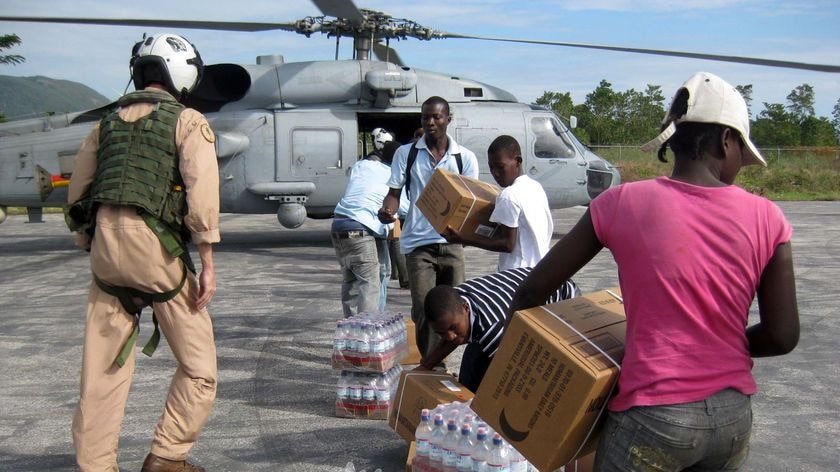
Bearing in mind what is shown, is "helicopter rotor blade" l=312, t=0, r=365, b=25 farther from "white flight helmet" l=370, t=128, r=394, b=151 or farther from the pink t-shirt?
the pink t-shirt

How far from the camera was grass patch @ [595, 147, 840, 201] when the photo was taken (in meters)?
30.2

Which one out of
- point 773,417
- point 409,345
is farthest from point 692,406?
point 409,345

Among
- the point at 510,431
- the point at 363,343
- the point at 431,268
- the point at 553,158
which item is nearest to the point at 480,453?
the point at 510,431

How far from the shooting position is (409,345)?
625 cm

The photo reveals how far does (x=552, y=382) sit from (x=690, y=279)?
498mm

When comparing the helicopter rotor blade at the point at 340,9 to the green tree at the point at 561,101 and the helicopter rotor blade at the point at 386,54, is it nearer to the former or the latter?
the helicopter rotor blade at the point at 386,54

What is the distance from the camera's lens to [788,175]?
104ft

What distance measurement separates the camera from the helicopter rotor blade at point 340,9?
11219mm

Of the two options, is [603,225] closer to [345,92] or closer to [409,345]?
[409,345]

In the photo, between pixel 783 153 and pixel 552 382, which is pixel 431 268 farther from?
pixel 783 153

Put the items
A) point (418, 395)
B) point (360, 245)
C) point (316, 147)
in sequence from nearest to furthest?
1. point (418, 395)
2. point (360, 245)
3. point (316, 147)

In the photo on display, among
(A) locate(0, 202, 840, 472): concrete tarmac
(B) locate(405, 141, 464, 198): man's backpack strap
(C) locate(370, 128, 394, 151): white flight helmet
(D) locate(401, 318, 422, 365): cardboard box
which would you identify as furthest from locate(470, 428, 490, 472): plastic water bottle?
(C) locate(370, 128, 394, 151): white flight helmet

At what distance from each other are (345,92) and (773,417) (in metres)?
9.84

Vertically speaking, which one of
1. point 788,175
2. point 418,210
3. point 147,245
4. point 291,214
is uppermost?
point 147,245
